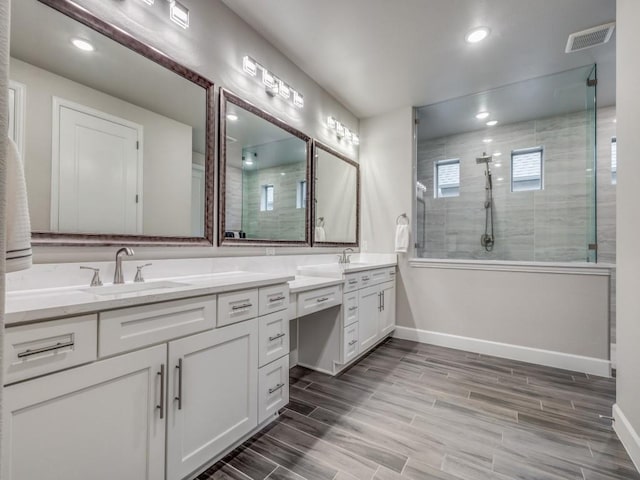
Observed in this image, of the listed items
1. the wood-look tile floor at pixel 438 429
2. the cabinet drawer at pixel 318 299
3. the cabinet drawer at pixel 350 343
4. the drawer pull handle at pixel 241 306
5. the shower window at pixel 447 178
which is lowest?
the wood-look tile floor at pixel 438 429

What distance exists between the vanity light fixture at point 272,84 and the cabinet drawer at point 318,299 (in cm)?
162

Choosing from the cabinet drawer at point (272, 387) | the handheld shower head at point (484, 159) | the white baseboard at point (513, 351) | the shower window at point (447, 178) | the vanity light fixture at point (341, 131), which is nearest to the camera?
the cabinet drawer at point (272, 387)

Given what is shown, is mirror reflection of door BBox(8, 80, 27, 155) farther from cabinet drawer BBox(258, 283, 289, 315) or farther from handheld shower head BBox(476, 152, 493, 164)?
handheld shower head BBox(476, 152, 493, 164)

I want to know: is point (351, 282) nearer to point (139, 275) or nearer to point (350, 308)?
point (350, 308)

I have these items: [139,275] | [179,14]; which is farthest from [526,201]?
[139,275]

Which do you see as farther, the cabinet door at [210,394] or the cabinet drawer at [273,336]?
the cabinet drawer at [273,336]

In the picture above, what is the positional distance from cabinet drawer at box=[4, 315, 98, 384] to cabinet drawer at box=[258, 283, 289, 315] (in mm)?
780

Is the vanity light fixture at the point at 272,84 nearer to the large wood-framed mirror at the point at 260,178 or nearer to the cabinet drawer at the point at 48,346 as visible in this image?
the large wood-framed mirror at the point at 260,178

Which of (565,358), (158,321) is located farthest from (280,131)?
(565,358)

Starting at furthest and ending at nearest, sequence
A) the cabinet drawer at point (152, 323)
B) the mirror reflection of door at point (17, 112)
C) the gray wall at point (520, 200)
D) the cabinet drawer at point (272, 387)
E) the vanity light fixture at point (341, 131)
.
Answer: the vanity light fixture at point (341, 131)
the gray wall at point (520, 200)
the cabinet drawer at point (272, 387)
the mirror reflection of door at point (17, 112)
the cabinet drawer at point (152, 323)

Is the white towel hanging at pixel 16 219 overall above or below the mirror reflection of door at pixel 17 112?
below

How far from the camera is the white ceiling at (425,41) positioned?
2074mm

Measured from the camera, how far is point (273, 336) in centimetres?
175

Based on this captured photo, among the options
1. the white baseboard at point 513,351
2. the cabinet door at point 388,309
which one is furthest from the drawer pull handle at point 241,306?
the white baseboard at point 513,351
